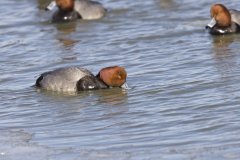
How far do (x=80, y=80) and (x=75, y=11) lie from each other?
21.9 ft

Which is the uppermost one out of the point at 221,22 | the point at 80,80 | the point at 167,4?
the point at 80,80

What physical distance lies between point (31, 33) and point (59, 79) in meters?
5.40

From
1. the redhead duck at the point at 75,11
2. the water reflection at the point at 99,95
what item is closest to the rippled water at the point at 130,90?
the water reflection at the point at 99,95

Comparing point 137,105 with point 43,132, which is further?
point 137,105

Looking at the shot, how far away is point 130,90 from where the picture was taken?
12258 millimetres

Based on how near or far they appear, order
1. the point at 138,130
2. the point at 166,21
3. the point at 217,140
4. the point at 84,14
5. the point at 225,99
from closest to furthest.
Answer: the point at 217,140 < the point at 138,130 < the point at 225,99 < the point at 166,21 < the point at 84,14

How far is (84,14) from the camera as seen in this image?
746 inches

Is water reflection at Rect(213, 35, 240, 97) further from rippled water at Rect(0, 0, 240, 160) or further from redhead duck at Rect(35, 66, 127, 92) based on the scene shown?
redhead duck at Rect(35, 66, 127, 92)

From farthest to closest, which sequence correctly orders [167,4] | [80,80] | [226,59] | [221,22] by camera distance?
[167,4] → [221,22] → [226,59] → [80,80]

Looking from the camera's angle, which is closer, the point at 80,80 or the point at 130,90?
the point at 130,90

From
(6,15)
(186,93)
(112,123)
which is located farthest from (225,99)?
(6,15)

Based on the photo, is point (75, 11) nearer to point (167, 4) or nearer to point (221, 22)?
point (167, 4)

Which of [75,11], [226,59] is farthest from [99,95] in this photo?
[75,11]

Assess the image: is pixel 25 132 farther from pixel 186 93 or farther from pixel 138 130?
pixel 186 93
